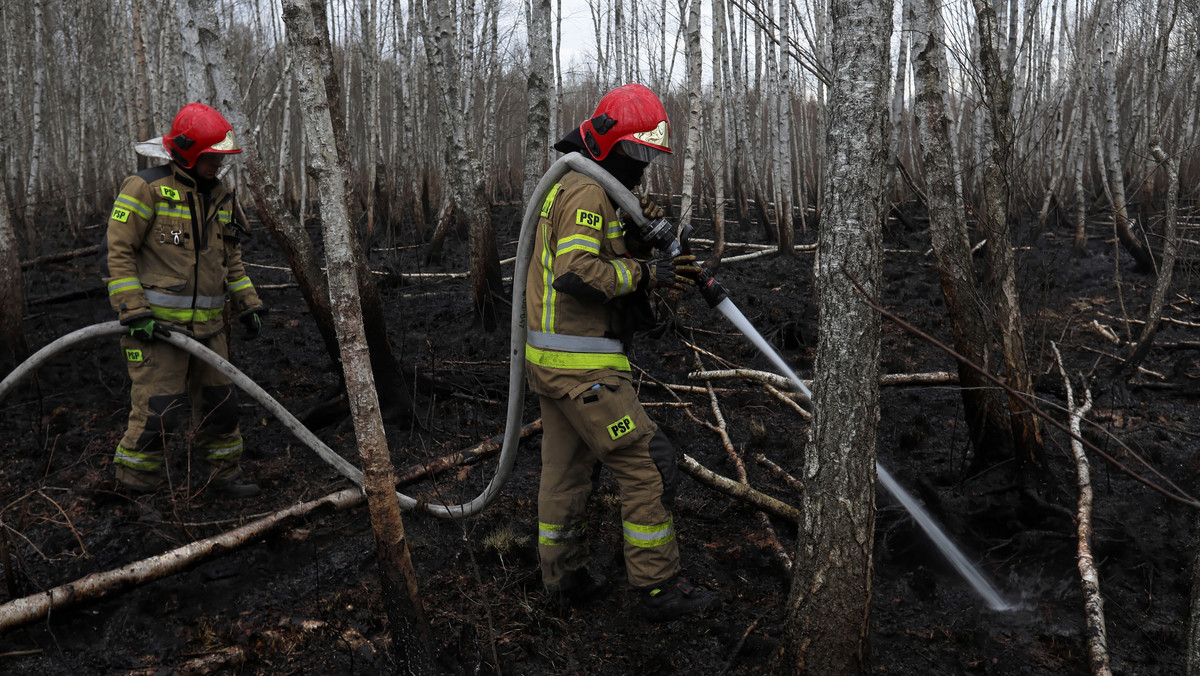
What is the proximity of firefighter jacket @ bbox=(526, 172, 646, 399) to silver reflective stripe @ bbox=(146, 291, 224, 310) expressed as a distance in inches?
90.7

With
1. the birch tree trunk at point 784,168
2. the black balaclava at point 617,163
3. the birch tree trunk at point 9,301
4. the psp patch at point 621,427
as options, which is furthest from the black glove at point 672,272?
the birch tree trunk at point 784,168

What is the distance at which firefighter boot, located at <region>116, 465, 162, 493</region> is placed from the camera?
13.2ft

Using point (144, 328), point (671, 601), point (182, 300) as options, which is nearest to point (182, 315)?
point (182, 300)

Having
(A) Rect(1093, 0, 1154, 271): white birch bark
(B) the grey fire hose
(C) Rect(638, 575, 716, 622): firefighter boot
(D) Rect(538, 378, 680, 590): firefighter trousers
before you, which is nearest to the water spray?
(B) the grey fire hose

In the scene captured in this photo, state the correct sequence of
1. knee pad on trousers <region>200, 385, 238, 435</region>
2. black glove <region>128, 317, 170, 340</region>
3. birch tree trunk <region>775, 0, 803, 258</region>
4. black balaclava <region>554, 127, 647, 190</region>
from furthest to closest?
birch tree trunk <region>775, 0, 803, 258</region>, knee pad on trousers <region>200, 385, 238, 435</region>, black glove <region>128, 317, 170, 340</region>, black balaclava <region>554, 127, 647, 190</region>

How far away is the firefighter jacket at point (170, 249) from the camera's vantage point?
3.88m

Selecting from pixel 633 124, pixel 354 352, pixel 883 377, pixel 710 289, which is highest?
pixel 633 124

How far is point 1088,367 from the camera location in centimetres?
615

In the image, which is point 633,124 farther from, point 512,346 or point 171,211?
point 171,211

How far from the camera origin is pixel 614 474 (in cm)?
303

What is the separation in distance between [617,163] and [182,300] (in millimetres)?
2775

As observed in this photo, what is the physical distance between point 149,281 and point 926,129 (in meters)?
4.49

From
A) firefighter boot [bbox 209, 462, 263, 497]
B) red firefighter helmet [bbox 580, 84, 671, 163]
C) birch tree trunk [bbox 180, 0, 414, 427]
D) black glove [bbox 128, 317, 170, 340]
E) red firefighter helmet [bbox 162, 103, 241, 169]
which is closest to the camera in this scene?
red firefighter helmet [bbox 580, 84, 671, 163]

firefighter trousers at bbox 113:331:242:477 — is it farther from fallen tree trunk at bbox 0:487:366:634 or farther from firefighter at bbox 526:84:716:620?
firefighter at bbox 526:84:716:620
